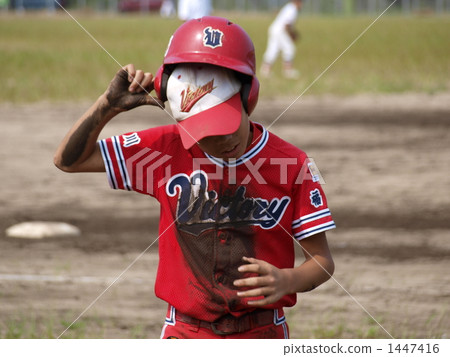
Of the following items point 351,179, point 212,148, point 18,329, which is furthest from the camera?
point 351,179

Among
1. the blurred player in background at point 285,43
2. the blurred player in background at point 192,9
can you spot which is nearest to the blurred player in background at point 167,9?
the blurred player in background at point 285,43

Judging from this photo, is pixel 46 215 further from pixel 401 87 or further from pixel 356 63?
pixel 356 63

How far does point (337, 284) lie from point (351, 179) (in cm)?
345

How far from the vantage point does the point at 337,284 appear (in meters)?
5.39

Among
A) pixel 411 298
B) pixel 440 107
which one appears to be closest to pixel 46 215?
pixel 411 298

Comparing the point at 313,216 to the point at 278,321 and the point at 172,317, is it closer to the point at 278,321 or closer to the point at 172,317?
the point at 278,321

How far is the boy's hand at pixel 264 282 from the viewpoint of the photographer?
238 centimetres

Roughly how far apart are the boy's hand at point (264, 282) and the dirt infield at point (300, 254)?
1948 mm

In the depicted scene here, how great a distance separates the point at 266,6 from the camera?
58125 mm

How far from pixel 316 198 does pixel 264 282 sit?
431 mm

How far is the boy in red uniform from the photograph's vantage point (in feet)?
8.81

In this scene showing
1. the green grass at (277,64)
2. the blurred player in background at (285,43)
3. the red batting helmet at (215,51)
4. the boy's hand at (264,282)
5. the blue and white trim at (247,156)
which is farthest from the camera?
the blurred player in background at (285,43)

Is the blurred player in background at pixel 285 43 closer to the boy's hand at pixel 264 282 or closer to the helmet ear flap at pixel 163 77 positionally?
the helmet ear flap at pixel 163 77
